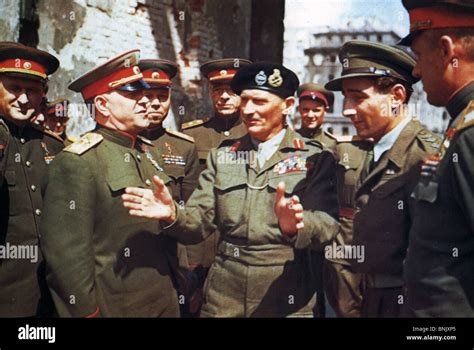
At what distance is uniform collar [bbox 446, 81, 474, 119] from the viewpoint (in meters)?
3.40

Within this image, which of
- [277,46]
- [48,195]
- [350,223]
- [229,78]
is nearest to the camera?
[48,195]

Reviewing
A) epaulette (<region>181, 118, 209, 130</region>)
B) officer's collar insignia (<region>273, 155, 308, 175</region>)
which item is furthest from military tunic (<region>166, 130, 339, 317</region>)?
epaulette (<region>181, 118, 209, 130</region>)

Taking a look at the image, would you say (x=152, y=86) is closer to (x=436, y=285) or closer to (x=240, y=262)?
(x=240, y=262)

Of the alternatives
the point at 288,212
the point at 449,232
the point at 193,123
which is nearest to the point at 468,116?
the point at 449,232

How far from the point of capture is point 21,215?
418 centimetres

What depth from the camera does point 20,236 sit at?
4172mm

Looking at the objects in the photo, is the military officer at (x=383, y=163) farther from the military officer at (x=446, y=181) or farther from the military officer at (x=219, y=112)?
the military officer at (x=219, y=112)

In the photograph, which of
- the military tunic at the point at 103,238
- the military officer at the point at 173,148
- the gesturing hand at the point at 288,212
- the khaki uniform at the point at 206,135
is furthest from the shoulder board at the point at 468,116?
the military officer at the point at 173,148

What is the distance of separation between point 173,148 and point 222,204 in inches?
30.9

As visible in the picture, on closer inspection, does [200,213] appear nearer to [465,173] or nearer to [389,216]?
[389,216]

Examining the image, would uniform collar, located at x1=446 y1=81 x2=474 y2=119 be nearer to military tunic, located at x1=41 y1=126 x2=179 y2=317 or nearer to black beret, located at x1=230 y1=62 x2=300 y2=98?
black beret, located at x1=230 y1=62 x2=300 y2=98

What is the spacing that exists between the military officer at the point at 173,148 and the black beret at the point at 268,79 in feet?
2.07

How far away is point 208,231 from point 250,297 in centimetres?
48
